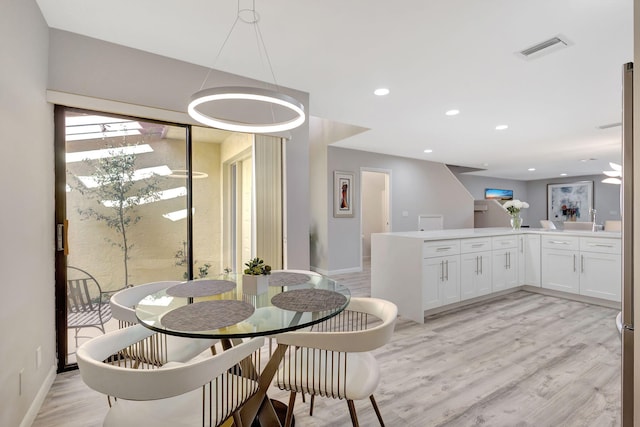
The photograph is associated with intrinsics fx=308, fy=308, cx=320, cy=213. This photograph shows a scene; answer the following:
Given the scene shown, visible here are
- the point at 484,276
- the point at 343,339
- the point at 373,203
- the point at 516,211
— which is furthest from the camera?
the point at 373,203

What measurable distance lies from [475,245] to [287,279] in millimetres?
2750

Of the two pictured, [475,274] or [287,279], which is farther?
[475,274]

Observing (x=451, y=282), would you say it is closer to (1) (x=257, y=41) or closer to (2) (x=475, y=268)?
(2) (x=475, y=268)

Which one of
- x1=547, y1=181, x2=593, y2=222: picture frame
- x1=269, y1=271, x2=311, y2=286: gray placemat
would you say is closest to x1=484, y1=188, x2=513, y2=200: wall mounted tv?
x1=547, y1=181, x2=593, y2=222: picture frame

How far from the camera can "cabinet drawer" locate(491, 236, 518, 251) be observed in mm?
4081

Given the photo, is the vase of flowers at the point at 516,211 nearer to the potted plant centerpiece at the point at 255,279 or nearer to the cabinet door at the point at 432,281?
the cabinet door at the point at 432,281

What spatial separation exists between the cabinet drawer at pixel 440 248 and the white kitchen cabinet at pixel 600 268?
182cm

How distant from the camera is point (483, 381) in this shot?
2.20 meters

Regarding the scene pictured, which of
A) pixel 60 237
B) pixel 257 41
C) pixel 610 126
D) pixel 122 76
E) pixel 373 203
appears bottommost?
pixel 60 237

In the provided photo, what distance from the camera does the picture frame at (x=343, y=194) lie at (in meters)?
6.00

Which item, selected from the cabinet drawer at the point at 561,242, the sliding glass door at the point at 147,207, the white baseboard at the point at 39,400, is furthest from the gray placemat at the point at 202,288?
the cabinet drawer at the point at 561,242

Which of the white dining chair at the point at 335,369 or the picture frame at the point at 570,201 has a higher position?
the picture frame at the point at 570,201

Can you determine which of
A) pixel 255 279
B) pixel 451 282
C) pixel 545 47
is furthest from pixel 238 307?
pixel 545 47

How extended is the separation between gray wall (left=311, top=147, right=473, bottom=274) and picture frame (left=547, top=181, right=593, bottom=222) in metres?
5.18
